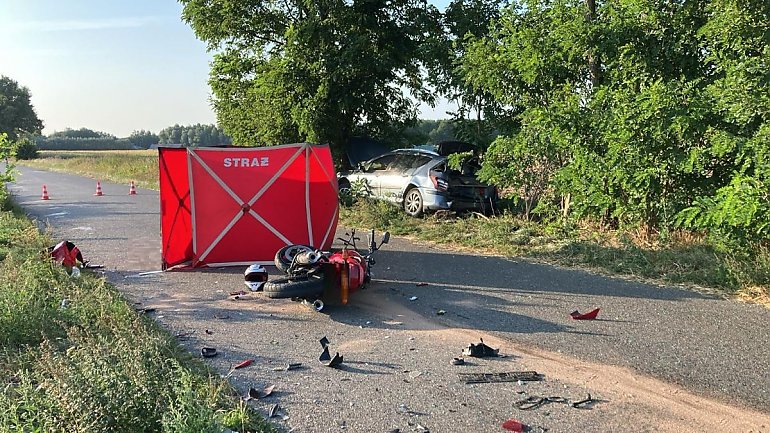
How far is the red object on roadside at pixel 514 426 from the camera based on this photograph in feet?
12.6

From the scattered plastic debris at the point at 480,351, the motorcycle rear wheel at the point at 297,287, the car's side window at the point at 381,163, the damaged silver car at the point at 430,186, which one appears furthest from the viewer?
the car's side window at the point at 381,163

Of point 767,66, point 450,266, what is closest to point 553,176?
point 450,266

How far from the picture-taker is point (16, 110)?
90250 mm

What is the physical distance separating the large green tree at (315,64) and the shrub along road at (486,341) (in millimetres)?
7697

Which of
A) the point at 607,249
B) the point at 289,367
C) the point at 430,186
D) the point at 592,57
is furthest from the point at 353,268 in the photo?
the point at 430,186

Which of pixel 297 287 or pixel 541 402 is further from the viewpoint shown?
pixel 297 287

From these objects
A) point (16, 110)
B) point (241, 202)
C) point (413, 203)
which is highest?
point (16, 110)

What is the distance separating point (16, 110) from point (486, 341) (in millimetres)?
102356

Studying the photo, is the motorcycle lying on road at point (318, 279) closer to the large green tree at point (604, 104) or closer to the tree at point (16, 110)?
the large green tree at point (604, 104)

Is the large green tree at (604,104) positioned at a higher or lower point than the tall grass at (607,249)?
higher

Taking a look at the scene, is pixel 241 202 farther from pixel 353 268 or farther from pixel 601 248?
pixel 601 248

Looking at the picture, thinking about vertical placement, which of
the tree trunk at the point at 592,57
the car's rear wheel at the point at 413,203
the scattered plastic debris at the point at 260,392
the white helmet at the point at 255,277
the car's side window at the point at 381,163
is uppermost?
the tree trunk at the point at 592,57

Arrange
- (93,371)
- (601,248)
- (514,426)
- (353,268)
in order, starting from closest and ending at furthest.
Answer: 1. (93,371)
2. (514,426)
3. (353,268)
4. (601,248)

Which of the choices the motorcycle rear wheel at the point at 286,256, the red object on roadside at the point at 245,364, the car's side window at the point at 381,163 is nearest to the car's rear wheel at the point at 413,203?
the car's side window at the point at 381,163
